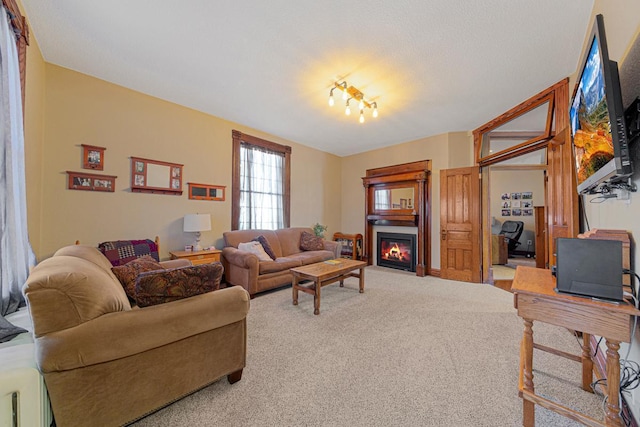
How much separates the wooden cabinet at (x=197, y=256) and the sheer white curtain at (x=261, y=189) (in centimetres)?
99

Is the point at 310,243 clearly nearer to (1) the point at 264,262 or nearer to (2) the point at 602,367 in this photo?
(1) the point at 264,262

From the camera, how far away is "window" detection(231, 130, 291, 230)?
14.4ft

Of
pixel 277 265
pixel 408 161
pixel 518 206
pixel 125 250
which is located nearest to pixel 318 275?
pixel 277 265

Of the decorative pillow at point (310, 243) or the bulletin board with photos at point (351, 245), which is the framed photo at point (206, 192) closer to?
the decorative pillow at point (310, 243)

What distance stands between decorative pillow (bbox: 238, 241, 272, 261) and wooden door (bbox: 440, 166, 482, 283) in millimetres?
3391

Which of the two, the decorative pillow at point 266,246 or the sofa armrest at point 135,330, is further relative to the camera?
the decorative pillow at point 266,246

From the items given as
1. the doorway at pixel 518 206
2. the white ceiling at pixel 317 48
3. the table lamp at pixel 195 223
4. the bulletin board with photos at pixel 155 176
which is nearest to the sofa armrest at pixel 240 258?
the table lamp at pixel 195 223

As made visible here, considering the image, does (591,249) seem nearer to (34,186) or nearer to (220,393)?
(220,393)

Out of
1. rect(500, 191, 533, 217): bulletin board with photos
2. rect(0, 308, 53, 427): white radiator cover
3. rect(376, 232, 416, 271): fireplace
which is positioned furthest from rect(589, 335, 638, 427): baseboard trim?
rect(500, 191, 533, 217): bulletin board with photos

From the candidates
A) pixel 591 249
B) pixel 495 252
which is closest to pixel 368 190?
pixel 495 252

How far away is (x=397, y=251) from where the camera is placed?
5.39 metres

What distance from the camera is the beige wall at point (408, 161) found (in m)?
4.63

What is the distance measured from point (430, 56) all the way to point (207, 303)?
3.04 meters

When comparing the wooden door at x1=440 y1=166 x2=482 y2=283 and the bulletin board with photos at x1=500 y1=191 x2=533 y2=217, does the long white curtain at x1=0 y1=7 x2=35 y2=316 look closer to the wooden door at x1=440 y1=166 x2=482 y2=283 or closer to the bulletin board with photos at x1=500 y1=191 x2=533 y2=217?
the wooden door at x1=440 y1=166 x2=482 y2=283
